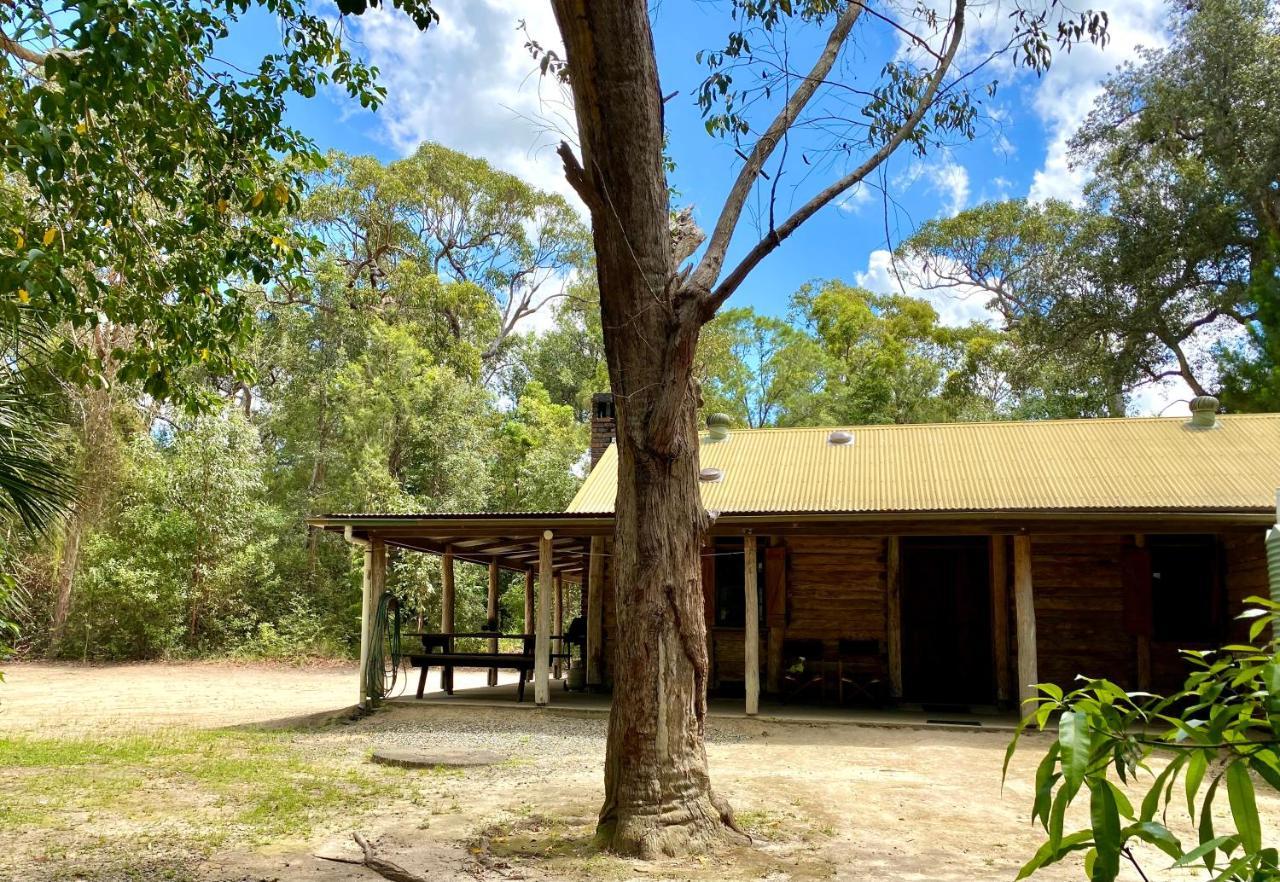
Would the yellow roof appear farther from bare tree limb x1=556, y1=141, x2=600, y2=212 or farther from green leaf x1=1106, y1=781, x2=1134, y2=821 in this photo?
green leaf x1=1106, y1=781, x2=1134, y2=821

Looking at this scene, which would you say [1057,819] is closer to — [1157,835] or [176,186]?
[1157,835]

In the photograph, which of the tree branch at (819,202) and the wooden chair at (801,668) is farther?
the wooden chair at (801,668)

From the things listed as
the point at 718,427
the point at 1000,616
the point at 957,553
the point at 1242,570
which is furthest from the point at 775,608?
the point at 1242,570

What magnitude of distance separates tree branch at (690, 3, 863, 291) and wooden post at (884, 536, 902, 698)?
26.9 ft

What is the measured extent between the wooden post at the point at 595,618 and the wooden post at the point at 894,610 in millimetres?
4128

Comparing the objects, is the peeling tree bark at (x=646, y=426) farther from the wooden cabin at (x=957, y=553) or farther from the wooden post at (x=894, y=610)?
the wooden post at (x=894, y=610)

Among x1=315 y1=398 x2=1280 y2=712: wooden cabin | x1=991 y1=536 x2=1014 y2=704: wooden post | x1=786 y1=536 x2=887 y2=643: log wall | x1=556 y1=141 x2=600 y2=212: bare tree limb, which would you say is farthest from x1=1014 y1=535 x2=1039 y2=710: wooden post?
x1=556 y1=141 x2=600 y2=212: bare tree limb

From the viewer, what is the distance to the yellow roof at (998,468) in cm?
1157

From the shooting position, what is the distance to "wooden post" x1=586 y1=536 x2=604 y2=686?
1429 cm

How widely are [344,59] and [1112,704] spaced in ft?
22.4

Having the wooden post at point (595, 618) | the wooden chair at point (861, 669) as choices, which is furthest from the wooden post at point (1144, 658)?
the wooden post at point (595, 618)

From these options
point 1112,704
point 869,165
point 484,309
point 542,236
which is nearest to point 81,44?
point 869,165

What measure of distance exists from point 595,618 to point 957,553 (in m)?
5.41

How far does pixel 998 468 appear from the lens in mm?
13359
